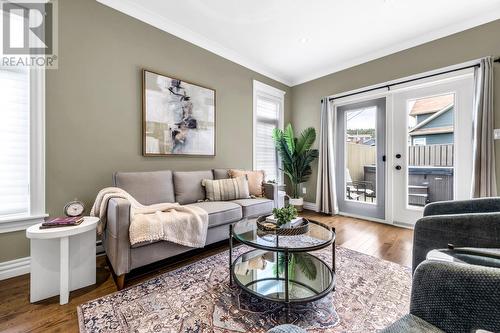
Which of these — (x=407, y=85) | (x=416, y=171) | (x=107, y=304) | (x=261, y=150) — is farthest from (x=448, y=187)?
(x=107, y=304)

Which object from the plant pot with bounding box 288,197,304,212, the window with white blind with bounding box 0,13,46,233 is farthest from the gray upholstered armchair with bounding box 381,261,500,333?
the plant pot with bounding box 288,197,304,212

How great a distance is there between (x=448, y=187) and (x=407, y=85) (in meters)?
1.53

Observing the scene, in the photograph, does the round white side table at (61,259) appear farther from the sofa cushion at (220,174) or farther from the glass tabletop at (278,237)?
the sofa cushion at (220,174)

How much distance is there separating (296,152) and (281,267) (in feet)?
8.82

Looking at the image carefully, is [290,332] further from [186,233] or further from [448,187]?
[448,187]

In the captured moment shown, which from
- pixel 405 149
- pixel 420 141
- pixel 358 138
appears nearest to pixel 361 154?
pixel 358 138

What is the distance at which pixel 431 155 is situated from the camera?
9.87 ft

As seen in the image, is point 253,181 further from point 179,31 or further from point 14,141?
point 14,141

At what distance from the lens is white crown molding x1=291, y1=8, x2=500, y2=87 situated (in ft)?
8.40

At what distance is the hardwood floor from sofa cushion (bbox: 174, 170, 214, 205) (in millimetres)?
657

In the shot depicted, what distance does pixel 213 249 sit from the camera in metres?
2.40

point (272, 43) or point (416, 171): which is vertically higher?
point (272, 43)

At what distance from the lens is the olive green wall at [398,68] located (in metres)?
2.55

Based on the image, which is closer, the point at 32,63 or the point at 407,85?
the point at 32,63
